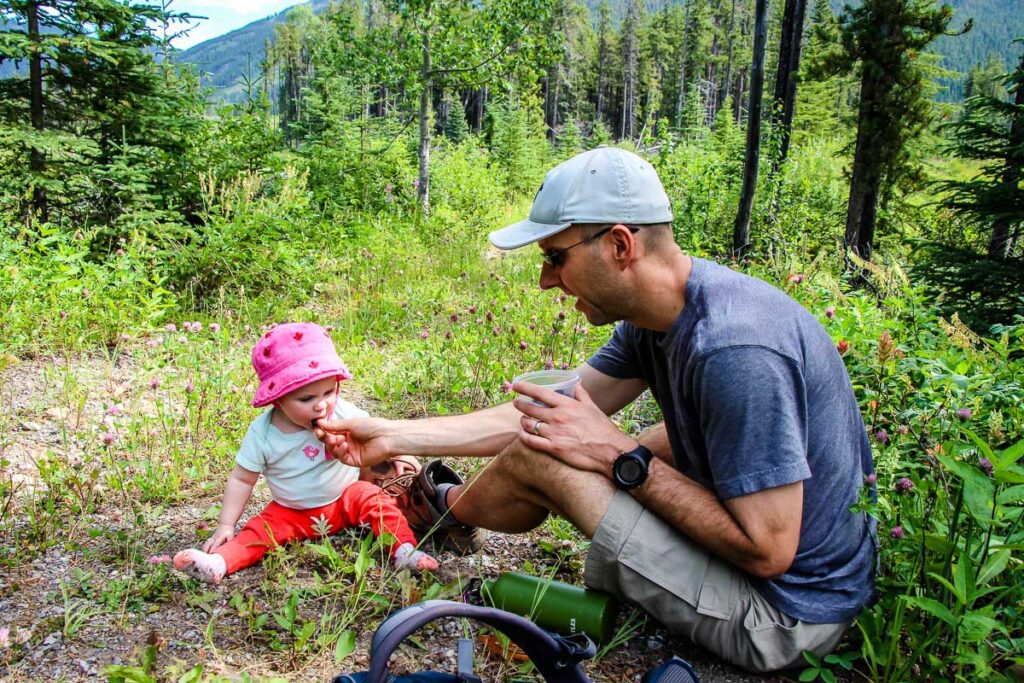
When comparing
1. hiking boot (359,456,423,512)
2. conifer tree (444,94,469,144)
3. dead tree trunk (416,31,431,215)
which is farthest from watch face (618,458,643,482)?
conifer tree (444,94,469,144)

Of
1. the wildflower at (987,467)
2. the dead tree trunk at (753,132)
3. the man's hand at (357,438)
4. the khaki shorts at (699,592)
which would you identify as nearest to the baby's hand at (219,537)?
the man's hand at (357,438)

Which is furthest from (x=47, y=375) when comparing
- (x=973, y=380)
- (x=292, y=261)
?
(x=973, y=380)

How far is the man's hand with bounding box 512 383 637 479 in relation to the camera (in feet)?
6.76

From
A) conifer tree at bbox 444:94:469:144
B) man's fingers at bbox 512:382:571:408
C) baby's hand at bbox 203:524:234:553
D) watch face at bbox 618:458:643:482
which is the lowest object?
baby's hand at bbox 203:524:234:553

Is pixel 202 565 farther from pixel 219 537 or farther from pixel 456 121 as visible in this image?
pixel 456 121

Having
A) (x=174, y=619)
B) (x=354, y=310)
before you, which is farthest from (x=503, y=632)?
(x=354, y=310)

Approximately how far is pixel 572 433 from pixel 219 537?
1.36m

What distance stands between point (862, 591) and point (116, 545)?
250cm

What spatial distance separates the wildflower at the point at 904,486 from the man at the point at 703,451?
0.12 metres

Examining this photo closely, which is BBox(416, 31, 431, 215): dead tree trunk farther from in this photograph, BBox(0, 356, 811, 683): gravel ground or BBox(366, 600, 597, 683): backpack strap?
BBox(366, 600, 597, 683): backpack strap

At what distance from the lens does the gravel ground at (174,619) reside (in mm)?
1990

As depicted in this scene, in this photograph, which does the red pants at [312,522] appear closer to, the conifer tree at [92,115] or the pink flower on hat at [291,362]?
the pink flower on hat at [291,362]

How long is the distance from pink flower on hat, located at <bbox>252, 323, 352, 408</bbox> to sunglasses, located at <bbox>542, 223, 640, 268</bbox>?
86 centimetres

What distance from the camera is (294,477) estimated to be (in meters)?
2.62
